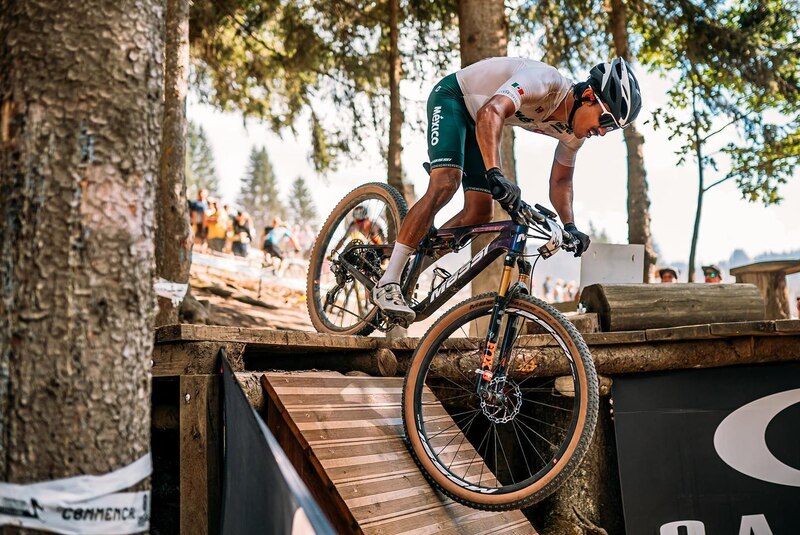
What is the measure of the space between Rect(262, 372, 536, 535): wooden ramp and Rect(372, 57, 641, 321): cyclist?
2.05 ft

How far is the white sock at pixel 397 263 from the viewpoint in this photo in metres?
4.17

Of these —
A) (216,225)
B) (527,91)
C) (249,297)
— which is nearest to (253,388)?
(527,91)

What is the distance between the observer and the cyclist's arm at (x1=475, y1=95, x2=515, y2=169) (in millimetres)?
3684

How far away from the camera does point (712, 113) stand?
12625 mm

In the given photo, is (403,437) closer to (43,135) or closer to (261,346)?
(261,346)

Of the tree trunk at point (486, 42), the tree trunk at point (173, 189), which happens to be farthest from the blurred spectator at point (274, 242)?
the tree trunk at point (486, 42)

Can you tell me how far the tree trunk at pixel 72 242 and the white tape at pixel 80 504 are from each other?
0.09ft

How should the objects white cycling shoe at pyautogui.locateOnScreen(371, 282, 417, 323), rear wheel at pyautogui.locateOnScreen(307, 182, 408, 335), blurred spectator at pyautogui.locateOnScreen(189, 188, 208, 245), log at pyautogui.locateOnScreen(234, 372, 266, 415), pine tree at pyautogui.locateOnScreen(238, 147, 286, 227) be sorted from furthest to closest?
pine tree at pyautogui.locateOnScreen(238, 147, 286, 227)
blurred spectator at pyautogui.locateOnScreen(189, 188, 208, 245)
rear wheel at pyautogui.locateOnScreen(307, 182, 408, 335)
white cycling shoe at pyautogui.locateOnScreen(371, 282, 417, 323)
log at pyautogui.locateOnScreen(234, 372, 266, 415)

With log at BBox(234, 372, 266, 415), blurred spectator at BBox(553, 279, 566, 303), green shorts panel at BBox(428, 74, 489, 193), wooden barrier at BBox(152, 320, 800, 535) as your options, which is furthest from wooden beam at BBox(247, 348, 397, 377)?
blurred spectator at BBox(553, 279, 566, 303)

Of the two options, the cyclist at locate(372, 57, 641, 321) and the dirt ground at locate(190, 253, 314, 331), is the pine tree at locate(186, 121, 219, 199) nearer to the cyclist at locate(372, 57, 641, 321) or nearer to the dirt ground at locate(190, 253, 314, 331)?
the dirt ground at locate(190, 253, 314, 331)

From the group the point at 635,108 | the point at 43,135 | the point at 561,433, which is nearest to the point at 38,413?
the point at 43,135

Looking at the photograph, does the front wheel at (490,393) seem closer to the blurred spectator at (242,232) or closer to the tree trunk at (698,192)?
the tree trunk at (698,192)

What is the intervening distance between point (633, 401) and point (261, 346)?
8.63 ft

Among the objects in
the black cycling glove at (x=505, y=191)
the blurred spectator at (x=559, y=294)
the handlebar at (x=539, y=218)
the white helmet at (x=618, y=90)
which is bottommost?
the blurred spectator at (x=559, y=294)
